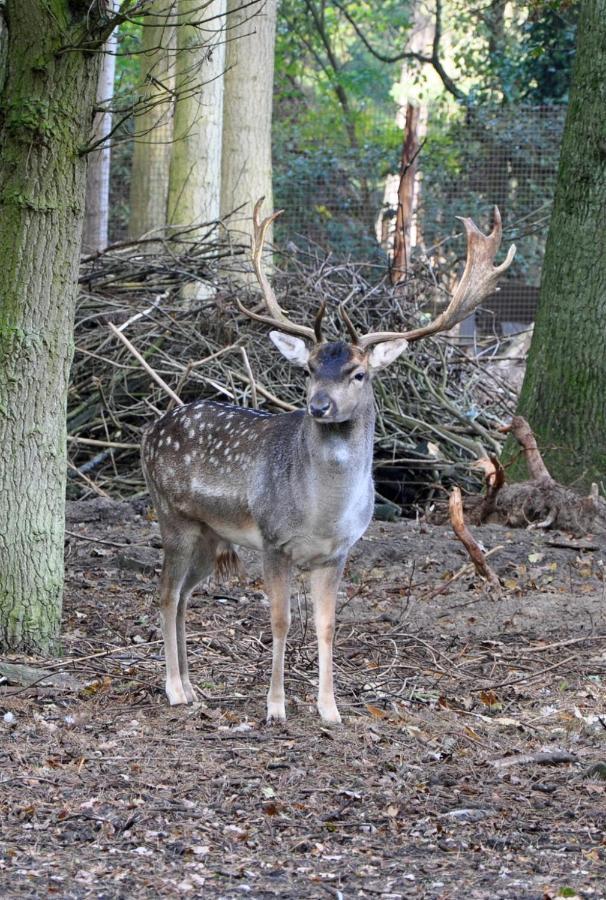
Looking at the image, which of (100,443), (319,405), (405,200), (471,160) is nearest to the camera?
(319,405)

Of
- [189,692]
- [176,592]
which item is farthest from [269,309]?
[189,692]

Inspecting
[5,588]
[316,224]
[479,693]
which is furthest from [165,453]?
[316,224]

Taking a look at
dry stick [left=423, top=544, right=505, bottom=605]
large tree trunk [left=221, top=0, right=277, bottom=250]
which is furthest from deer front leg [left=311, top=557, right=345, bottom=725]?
large tree trunk [left=221, top=0, right=277, bottom=250]

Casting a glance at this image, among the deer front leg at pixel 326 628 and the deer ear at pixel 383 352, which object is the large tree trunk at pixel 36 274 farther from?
the deer ear at pixel 383 352

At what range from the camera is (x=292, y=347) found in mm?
6188

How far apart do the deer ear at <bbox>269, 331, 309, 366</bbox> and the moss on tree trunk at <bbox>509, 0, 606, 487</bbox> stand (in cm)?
479

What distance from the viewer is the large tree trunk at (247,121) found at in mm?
15086

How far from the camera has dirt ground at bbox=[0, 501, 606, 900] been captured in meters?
4.25

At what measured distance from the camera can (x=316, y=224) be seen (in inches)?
808

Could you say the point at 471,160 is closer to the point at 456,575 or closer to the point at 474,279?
the point at 456,575

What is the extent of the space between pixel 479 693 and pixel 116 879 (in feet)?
9.37

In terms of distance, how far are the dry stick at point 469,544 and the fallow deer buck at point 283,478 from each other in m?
1.98

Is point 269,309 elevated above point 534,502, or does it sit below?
above

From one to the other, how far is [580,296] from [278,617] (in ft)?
18.2
